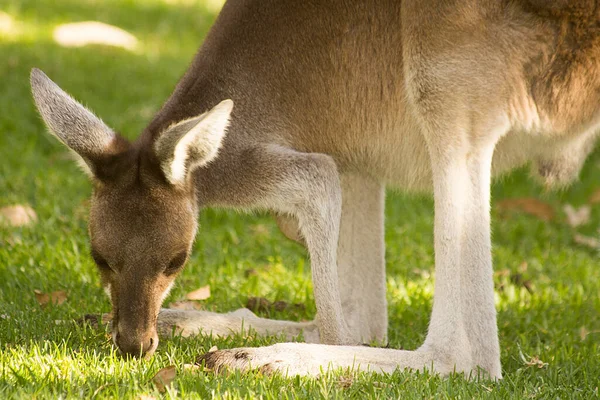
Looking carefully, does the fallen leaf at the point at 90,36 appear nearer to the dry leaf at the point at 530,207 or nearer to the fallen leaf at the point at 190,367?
the dry leaf at the point at 530,207

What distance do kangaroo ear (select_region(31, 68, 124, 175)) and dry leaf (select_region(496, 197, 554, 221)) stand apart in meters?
3.61

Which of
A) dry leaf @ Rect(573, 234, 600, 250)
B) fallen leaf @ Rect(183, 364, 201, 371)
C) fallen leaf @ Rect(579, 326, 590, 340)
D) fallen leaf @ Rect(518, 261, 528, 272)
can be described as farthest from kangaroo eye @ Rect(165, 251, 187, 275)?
dry leaf @ Rect(573, 234, 600, 250)

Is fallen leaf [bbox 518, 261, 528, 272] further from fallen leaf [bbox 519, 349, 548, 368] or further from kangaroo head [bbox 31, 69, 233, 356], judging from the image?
kangaroo head [bbox 31, 69, 233, 356]

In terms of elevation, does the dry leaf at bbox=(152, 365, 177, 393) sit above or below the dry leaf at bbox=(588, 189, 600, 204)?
below

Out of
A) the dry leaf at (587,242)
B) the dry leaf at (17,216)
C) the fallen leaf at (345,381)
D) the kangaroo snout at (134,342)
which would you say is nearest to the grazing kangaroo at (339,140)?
the kangaroo snout at (134,342)

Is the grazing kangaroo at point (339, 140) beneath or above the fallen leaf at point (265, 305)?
above

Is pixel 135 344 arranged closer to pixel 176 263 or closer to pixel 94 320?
pixel 176 263

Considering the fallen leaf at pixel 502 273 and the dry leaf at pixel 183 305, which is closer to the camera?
the dry leaf at pixel 183 305

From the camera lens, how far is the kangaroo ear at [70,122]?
3.26m

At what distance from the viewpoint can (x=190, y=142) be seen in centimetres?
324

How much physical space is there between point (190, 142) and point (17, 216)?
6.98 feet

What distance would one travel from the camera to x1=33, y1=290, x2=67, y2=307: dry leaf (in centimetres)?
398

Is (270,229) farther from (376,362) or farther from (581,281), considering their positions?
(376,362)

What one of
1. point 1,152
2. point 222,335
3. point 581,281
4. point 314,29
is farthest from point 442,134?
point 1,152
